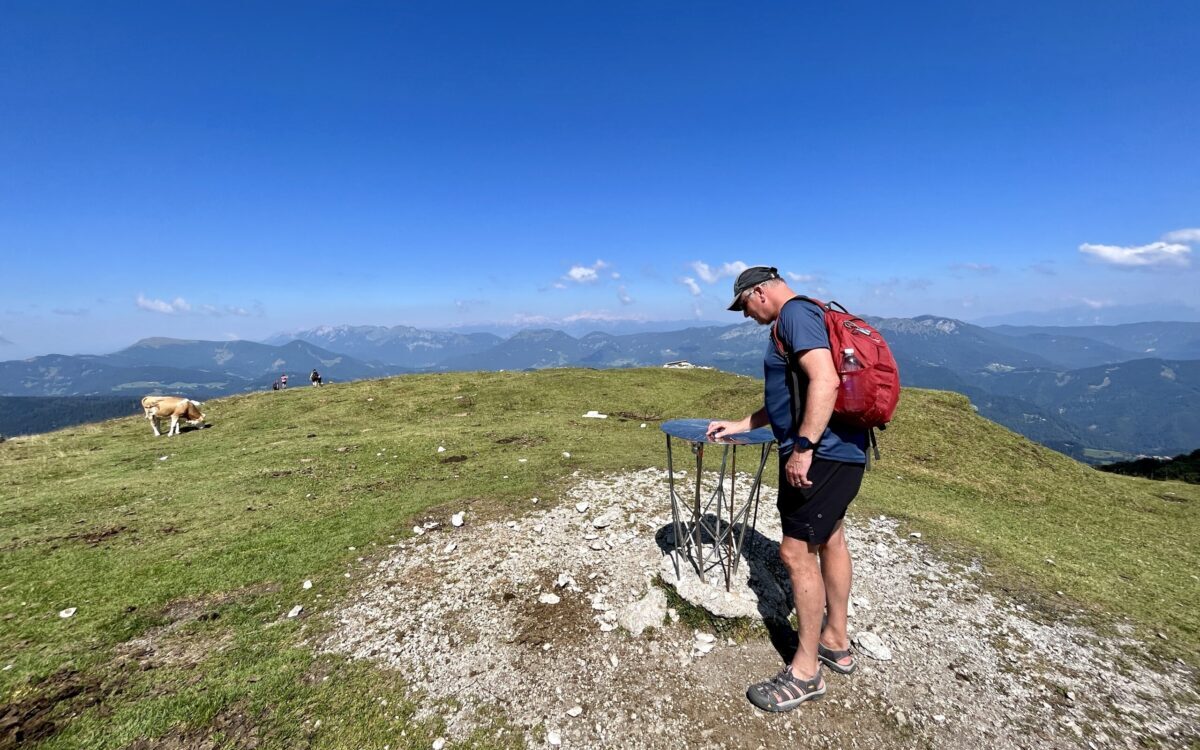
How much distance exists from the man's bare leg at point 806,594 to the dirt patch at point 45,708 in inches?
325

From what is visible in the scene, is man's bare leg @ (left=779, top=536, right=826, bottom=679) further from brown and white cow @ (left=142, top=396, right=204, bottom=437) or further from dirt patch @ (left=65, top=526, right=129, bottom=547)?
brown and white cow @ (left=142, top=396, right=204, bottom=437)

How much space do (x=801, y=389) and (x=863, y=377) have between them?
0.61 metres

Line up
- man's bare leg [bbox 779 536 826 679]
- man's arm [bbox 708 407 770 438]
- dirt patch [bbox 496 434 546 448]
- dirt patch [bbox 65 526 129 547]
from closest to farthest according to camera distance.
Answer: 1. man's bare leg [bbox 779 536 826 679]
2. man's arm [bbox 708 407 770 438]
3. dirt patch [bbox 65 526 129 547]
4. dirt patch [bbox 496 434 546 448]

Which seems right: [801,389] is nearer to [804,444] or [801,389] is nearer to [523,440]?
[804,444]

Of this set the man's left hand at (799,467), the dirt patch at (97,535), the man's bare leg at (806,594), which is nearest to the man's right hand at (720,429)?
the man's left hand at (799,467)

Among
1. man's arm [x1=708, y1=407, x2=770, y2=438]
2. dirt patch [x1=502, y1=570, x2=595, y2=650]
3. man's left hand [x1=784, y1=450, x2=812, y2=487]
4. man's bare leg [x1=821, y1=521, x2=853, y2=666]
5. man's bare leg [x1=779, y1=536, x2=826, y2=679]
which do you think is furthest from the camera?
dirt patch [x1=502, y1=570, x2=595, y2=650]

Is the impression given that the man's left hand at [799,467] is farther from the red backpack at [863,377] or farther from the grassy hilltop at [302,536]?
the grassy hilltop at [302,536]

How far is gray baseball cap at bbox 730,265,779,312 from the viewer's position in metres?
5.61

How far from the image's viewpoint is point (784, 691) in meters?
5.51

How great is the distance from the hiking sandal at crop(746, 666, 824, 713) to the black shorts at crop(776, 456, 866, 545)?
5.52 ft

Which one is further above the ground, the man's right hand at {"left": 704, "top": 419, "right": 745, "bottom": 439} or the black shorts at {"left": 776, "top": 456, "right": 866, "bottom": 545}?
the man's right hand at {"left": 704, "top": 419, "right": 745, "bottom": 439}

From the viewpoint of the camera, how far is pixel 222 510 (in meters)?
11.4

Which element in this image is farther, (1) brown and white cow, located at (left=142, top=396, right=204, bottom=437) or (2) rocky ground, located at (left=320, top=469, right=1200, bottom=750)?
(1) brown and white cow, located at (left=142, top=396, right=204, bottom=437)

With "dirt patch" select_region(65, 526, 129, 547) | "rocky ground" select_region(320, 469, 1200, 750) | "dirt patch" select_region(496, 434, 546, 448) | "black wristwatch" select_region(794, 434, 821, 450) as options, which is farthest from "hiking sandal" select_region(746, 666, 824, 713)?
"dirt patch" select_region(65, 526, 129, 547)
